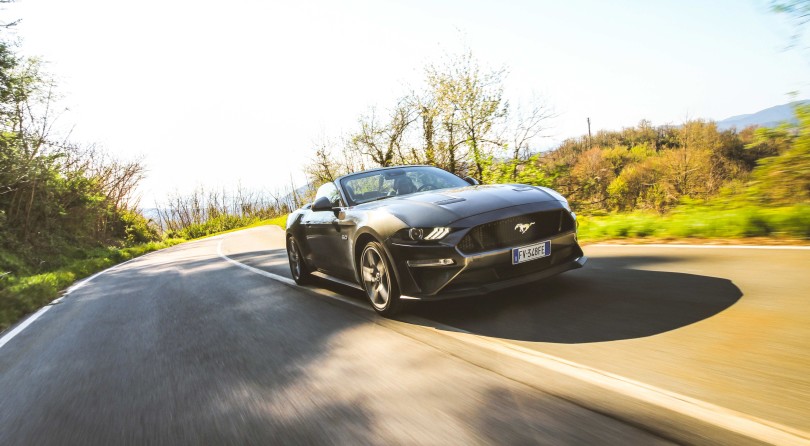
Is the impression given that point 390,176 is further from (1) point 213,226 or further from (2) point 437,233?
(1) point 213,226

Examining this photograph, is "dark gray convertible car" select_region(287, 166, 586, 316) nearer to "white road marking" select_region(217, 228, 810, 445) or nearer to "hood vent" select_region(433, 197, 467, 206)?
"hood vent" select_region(433, 197, 467, 206)

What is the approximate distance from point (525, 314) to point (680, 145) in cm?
4149

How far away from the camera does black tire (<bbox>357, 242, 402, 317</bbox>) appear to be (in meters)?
4.27

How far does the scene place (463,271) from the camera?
377 centimetres

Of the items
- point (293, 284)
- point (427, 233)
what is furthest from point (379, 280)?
point (293, 284)

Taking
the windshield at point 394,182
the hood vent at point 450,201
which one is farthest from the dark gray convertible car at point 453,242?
the windshield at point 394,182

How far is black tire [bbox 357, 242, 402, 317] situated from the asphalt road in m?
0.15

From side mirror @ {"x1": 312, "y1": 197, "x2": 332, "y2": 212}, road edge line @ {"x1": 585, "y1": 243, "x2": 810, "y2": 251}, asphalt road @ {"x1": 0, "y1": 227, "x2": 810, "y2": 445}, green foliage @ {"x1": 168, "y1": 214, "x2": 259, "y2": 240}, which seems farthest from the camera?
green foliage @ {"x1": 168, "y1": 214, "x2": 259, "y2": 240}

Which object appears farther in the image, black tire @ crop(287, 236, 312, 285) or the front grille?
black tire @ crop(287, 236, 312, 285)

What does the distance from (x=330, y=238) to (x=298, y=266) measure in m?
1.63

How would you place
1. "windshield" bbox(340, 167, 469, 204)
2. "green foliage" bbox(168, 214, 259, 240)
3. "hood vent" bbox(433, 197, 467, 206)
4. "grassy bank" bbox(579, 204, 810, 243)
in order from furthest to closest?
"green foliage" bbox(168, 214, 259, 240), "grassy bank" bbox(579, 204, 810, 243), "windshield" bbox(340, 167, 469, 204), "hood vent" bbox(433, 197, 467, 206)

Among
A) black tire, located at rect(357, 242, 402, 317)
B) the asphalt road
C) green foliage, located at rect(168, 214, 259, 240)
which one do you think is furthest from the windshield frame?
green foliage, located at rect(168, 214, 259, 240)

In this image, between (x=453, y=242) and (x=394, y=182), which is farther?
(x=394, y=182)

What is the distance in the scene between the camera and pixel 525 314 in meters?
3.89
